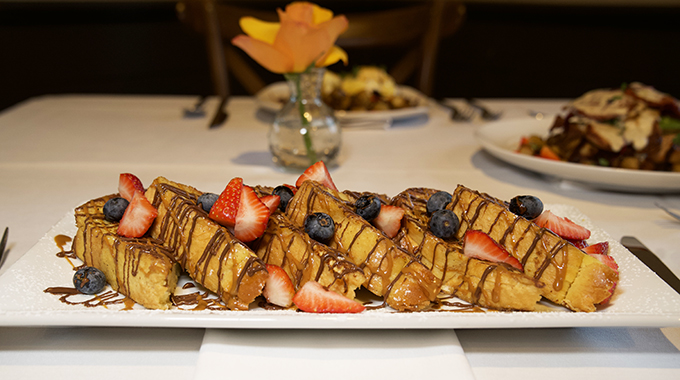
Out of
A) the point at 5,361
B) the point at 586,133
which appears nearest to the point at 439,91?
the point at 586,133

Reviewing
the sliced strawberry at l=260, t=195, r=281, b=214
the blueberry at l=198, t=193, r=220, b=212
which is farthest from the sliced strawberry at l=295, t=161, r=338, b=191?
the blueberry at l=198, t=193, r=220, b=212

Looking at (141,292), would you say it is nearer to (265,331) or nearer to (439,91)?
(265,331)

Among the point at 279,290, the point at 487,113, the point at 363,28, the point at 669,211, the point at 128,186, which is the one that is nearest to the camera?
the point at 279,290

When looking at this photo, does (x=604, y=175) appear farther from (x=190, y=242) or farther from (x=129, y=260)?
(x=129, y=260)

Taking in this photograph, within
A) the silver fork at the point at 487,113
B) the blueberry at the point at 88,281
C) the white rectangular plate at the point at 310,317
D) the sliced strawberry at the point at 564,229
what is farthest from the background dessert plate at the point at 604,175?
the blueberry at the point at 88,281

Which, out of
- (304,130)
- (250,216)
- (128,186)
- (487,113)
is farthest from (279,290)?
(487,113)
